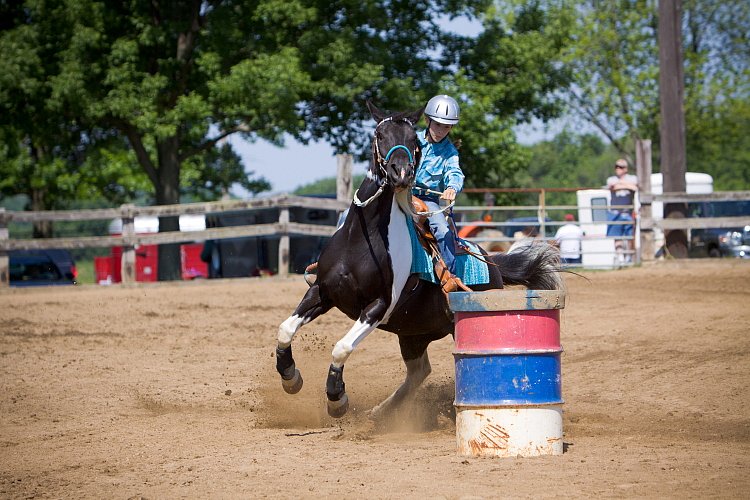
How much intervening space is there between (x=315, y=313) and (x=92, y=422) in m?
2.07

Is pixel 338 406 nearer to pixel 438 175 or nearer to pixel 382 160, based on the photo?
pixel 382 160

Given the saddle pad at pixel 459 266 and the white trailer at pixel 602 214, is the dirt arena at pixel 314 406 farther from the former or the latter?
the white trailer at pixel 602 214

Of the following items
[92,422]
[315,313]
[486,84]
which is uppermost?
[486,84]

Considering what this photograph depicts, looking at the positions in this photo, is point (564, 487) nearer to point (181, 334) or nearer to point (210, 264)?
point (181, 334)

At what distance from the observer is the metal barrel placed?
20.8 ft

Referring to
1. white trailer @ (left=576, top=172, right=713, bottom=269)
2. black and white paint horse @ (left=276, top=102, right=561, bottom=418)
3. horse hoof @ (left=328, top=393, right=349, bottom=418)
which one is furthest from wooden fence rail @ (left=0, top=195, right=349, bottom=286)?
horse hoof @ (left=328, top=393, right=349, bottom=418)

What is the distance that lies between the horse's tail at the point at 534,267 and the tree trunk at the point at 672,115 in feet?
39.8

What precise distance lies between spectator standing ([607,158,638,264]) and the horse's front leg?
43.5 feet

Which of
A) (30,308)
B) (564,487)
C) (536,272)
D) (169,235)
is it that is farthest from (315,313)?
(169,235)

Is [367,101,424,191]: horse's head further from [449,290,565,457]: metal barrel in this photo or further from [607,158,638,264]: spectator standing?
[607,158,638,264]: spectator standing

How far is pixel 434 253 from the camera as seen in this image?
818 cm

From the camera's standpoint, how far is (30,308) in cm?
1462

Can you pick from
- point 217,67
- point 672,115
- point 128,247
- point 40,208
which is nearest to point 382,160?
point 128,247

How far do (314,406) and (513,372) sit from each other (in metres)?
3.04
